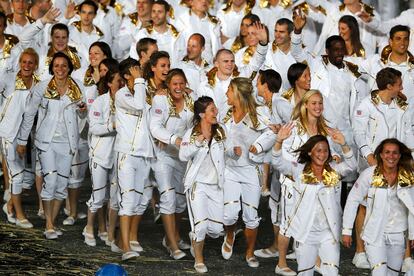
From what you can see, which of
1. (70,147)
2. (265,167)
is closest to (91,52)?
(70,147)

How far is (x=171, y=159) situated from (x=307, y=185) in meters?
2.54

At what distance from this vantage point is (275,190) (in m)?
16.0

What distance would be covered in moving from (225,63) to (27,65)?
229cm

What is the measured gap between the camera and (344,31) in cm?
1747

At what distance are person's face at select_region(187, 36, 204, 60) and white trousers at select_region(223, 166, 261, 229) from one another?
92.1 inches

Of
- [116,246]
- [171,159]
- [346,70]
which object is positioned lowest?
[116,246]

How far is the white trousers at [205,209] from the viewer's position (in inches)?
595

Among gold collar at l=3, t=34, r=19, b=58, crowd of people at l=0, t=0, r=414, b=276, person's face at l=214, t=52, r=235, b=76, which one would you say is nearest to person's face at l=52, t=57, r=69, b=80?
crowd of people at l=0, t=0, r=414, b=276

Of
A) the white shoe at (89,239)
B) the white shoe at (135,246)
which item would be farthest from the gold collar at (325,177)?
the white shoe at (89,239)

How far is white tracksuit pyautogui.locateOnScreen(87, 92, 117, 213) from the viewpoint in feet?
52.3

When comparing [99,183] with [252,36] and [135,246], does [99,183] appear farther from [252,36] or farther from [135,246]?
[252,36]

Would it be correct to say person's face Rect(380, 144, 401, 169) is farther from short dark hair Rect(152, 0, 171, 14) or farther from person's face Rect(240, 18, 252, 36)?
short dark hair Rect(152, 0, 171, 14)

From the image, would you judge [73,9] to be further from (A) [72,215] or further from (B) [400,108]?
(B) [400,108]

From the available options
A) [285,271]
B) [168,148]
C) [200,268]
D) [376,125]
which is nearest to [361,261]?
[285,271]
